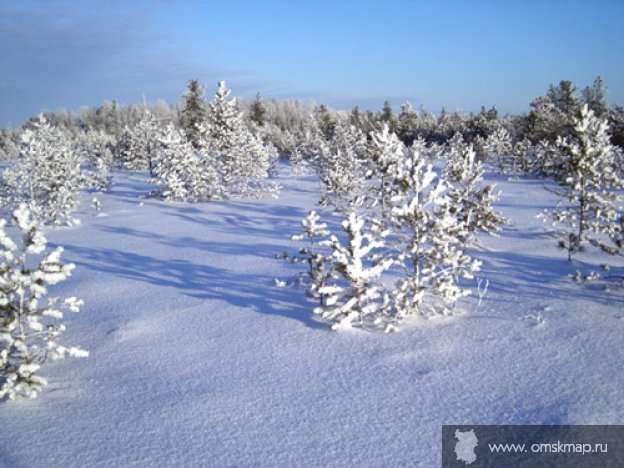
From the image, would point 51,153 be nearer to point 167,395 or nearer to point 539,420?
point 167,395

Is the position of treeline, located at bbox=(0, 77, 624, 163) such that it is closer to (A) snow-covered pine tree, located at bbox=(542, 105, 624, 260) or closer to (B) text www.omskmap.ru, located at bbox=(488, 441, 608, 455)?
(A) snow-covered pine tree, located at bbox=(542, 105, 624, 260)

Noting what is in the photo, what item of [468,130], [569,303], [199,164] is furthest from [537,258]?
[468,130]

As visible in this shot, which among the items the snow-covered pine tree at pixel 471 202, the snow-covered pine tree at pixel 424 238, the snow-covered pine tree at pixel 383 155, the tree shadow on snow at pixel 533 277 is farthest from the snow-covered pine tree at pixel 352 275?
the snow-covered pine tree at pixel 383 155

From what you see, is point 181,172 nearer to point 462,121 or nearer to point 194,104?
point 194,104

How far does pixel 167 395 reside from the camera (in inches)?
230

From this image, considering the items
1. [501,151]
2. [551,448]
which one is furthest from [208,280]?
[501,151]

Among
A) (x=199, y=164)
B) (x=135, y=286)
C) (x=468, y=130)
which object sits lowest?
(x=135, y=286)

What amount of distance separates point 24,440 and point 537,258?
1239 cm
